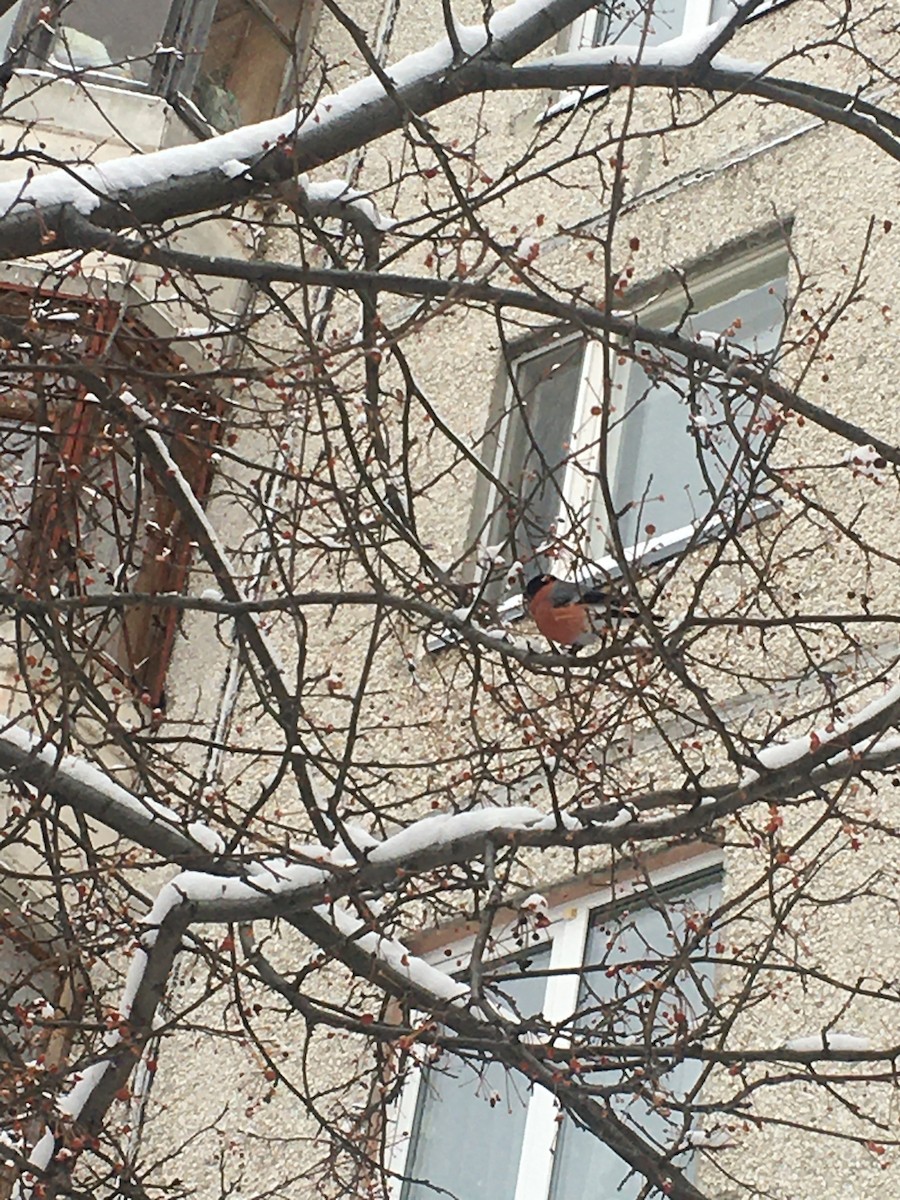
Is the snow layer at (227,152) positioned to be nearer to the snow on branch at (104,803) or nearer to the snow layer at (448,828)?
the snow on branch at (104,803)

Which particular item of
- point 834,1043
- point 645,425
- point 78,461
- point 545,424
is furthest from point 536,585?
point 78,461

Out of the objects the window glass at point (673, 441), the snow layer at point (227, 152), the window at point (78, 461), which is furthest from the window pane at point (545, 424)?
the snow layer at point (227, 152)

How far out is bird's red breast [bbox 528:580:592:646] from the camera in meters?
6.05

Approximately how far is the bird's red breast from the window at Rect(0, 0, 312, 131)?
3716mm

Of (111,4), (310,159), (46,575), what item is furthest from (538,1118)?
(111,4)

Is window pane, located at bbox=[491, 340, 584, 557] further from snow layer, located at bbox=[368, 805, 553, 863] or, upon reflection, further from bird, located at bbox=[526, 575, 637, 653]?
snow layer, located at bbox=[368, 805, 553, 863]

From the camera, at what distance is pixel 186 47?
9.51 m

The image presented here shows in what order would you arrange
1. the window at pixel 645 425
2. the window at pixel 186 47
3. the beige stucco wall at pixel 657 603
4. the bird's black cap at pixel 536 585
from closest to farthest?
the beige stucco wall at pixel 657 603 → the bird's black cap at pixel 536 585 → the window at pixel 645 425 → the window at pixel 186 47

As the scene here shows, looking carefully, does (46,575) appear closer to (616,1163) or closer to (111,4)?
(616,1163)

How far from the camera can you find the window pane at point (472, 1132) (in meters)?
6.33

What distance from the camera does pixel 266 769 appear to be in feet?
26.1

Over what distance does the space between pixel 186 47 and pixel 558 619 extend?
467 cm

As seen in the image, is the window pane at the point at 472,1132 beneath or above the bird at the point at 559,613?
beneath

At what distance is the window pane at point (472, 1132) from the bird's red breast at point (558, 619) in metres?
1.15
